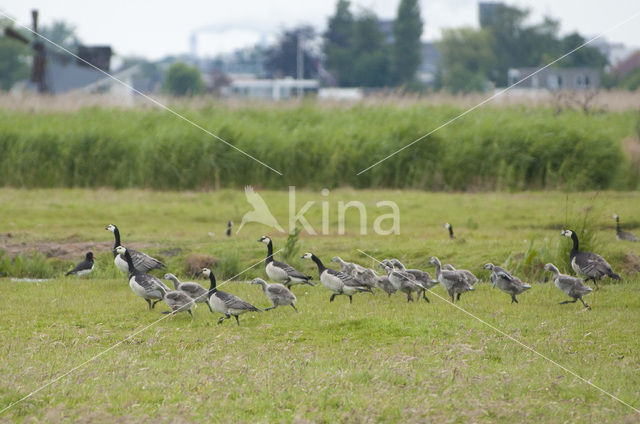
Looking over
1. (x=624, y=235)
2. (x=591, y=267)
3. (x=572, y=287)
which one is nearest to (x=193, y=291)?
(x=572, y=287)

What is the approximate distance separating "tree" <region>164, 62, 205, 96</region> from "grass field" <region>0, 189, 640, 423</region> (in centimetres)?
5362

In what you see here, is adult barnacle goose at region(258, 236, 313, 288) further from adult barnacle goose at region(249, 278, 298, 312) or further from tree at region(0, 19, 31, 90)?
tree at region(0, 19, 31, 90)

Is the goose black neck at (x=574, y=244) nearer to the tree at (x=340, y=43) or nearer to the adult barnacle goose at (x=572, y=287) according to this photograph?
the adult barnacle goose at (x=572, y=287)

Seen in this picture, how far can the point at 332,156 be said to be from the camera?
83.6 ft

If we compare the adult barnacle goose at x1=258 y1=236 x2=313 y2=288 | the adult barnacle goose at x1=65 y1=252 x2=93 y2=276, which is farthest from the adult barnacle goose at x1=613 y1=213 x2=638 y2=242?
the adult barnacle goose at x1=65 y1=252 x2=93 y2=276

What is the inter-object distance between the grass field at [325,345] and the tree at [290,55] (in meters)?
56.7

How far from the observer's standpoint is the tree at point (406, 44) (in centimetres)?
6838

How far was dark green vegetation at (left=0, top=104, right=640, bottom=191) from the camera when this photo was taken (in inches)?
976

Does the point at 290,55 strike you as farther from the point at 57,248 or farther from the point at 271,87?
the point at 57,248

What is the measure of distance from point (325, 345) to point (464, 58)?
68631 mm

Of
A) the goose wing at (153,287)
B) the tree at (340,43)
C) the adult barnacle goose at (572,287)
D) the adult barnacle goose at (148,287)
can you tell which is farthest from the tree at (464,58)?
the goose wing at (153,287)

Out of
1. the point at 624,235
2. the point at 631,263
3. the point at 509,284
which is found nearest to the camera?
the point at 509,284

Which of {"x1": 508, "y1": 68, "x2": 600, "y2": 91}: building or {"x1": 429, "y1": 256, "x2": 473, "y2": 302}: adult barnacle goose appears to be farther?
{"x1": 508, "y1": 68, "x2": 600, "y2": 91}: building

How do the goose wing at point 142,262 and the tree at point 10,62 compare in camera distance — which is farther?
the tree at point 10,62
